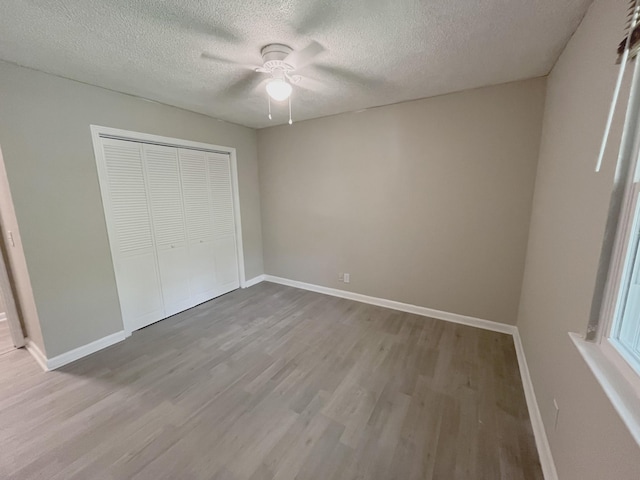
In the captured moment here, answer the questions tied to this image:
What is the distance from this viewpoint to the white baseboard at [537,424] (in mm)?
1306

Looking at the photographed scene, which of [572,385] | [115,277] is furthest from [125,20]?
[572,385]

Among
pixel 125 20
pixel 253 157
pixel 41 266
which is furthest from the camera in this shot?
pixel 253 157

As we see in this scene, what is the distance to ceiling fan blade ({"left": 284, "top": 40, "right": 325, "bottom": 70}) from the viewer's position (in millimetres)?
1726

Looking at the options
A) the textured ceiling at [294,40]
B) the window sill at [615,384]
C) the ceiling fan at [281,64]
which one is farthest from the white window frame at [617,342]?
the ceiling fan at [281,64]

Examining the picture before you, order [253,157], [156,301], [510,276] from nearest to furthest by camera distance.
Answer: [510,276] → [156,301] → [253,157]

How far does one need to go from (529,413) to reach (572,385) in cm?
78

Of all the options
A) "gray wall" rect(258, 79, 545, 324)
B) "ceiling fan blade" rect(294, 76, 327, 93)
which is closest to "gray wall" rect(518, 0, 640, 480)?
"gray wall" rect(258, 79, 545, 324)

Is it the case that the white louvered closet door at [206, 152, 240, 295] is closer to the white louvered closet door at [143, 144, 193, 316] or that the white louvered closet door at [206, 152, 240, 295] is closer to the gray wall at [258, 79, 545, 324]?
the white louvered closet door at [143, 144, 193, 316]

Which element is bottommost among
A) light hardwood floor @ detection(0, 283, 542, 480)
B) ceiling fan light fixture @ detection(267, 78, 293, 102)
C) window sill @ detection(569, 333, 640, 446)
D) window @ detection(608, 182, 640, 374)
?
light hardwood floor @ detection(0, 283, 542, 480)

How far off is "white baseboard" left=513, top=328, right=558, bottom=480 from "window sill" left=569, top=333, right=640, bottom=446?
70cm

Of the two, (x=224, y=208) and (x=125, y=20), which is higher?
(x=125, y=20)

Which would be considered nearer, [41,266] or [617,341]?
[617,341]

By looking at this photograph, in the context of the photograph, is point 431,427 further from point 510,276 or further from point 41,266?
point 41,266

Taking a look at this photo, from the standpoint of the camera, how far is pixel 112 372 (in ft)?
7.09
